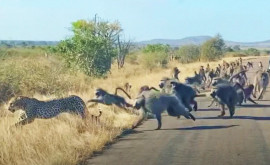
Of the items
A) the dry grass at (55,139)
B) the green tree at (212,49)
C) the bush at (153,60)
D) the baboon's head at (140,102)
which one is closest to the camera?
the dry grass at (55,139)

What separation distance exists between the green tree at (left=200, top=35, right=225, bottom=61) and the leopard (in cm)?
6633

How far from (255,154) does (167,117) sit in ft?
20.4

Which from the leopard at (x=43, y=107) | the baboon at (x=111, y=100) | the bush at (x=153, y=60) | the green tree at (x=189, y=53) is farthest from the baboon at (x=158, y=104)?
the green tree at (x=189, y=53)

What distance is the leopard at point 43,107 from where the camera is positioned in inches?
542

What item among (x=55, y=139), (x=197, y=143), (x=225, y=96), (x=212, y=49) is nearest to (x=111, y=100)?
(x=225, y=96)

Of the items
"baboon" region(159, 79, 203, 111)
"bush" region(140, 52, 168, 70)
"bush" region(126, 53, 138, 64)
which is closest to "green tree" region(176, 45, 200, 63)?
"bush" region(126, 53, 138, 64)

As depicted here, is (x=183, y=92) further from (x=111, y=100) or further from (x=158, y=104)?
(x=158, y=104)

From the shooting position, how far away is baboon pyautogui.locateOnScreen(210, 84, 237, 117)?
16.4 meters

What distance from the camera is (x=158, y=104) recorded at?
14438 mm

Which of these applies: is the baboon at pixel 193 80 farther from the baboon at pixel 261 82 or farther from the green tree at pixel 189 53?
the green tree at pixel 189 53

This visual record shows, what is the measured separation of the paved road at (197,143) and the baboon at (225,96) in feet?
1.23

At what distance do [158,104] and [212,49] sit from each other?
222ft

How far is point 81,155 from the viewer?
1044cm

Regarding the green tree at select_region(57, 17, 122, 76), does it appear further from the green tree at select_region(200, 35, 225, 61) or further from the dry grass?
the green tree at select_region(200, 35, 225, 61)
